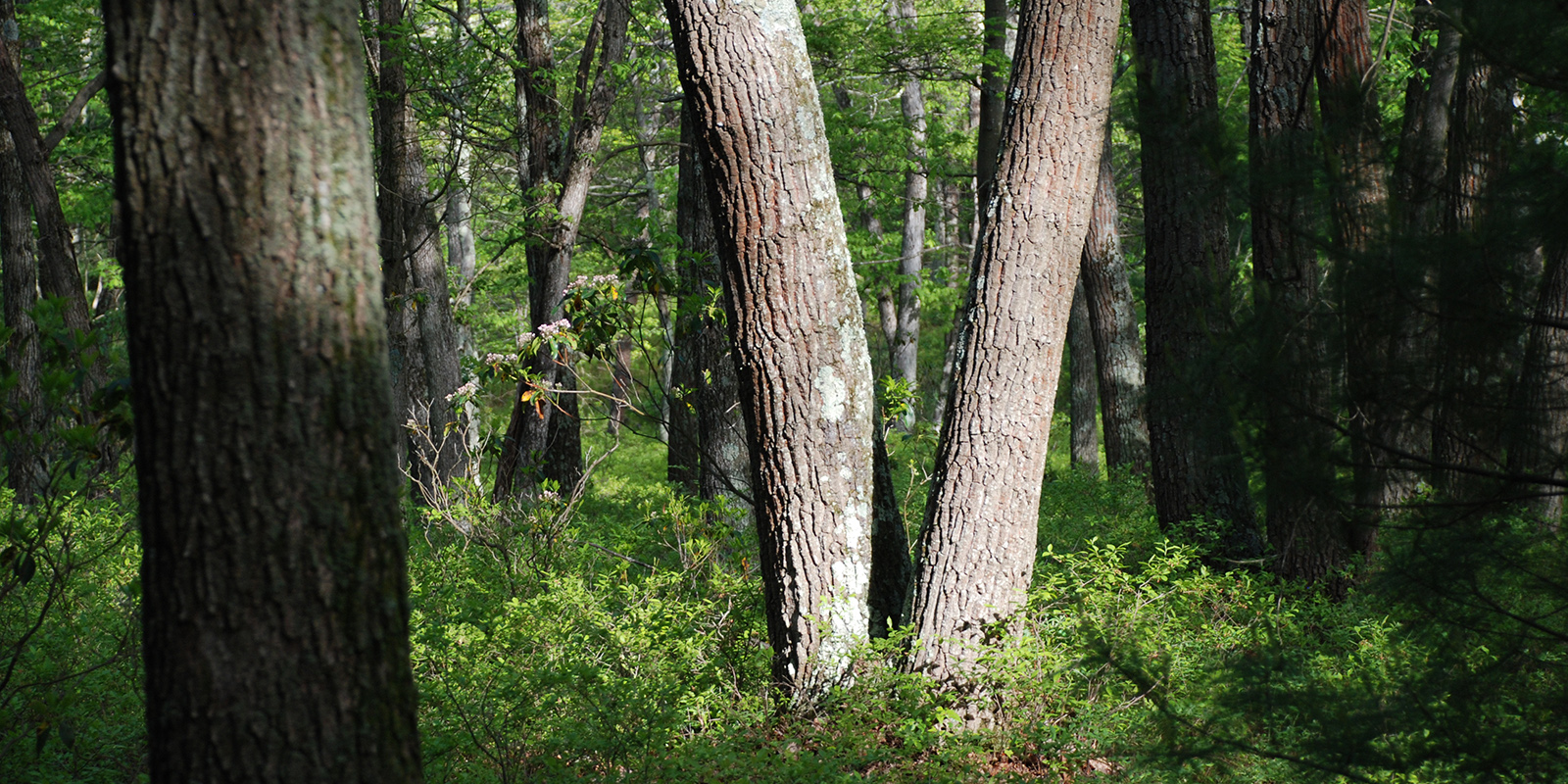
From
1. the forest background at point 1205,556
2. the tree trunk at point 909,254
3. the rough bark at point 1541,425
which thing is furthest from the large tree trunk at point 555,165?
the rough bark at point 1541,425

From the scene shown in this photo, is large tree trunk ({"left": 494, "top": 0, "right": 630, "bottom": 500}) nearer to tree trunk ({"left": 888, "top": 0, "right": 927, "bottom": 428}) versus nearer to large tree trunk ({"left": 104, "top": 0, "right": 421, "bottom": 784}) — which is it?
tree trunk ({"left": 888, "top": 0, "right": 927, "bottom": 428})

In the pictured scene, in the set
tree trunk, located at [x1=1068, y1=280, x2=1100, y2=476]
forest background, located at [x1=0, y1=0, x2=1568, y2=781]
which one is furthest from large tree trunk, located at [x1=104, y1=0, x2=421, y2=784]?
tree trunk, located at [x1=1068, y1=280, x2=1100, y2=476]

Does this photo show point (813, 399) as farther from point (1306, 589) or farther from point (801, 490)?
point (1306, 589)

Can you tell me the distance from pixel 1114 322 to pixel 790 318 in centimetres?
701

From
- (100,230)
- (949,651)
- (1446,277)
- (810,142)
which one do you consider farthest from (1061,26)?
(100,230)

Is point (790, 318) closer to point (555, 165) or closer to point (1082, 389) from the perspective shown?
point (555, 165)

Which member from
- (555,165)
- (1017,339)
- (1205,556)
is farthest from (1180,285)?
(555,165)

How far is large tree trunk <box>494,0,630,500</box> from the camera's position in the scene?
9125 mm

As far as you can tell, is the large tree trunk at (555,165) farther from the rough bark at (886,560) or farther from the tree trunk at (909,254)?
the tree trunk at (909,254)

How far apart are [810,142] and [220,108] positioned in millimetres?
2601

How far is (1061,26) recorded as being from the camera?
168 inches

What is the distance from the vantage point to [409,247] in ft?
31.9

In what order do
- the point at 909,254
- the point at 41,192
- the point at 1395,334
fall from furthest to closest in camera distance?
the point at 909,254 < the point at 41,192 < the point at 1395,334

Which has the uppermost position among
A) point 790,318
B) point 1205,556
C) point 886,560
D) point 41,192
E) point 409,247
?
point 41,192
